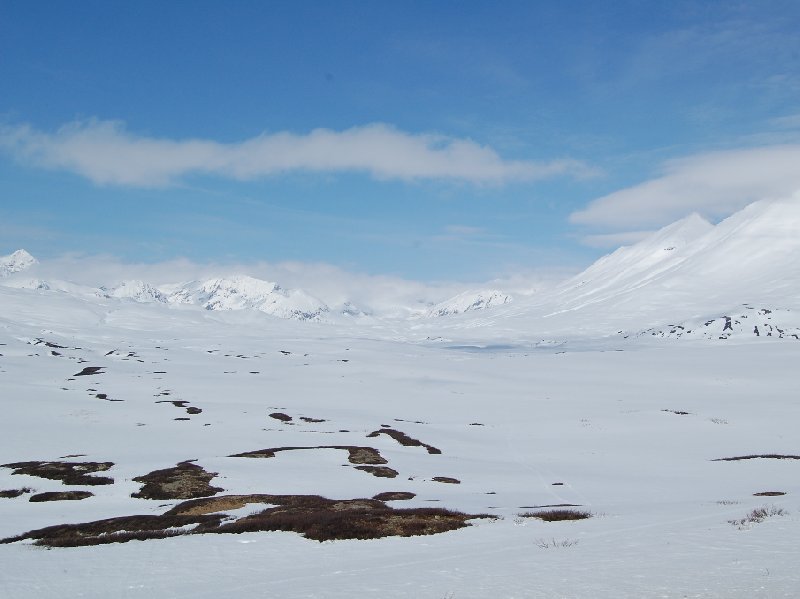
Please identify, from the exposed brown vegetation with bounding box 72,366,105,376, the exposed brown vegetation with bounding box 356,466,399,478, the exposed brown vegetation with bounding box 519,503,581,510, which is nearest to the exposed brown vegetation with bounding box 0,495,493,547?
the exposed brown vegetation with bounding box 519,503,581,510

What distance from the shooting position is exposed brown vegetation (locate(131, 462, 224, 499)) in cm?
3669

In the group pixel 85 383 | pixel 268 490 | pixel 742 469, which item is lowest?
pixel 742 469

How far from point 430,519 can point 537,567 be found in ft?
34.9

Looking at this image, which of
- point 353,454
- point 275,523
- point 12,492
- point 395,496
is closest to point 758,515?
point 275,523

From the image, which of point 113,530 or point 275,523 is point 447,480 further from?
point 113,530

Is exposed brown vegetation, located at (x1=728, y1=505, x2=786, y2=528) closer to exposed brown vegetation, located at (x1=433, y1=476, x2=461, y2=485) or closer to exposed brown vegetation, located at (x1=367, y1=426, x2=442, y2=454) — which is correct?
exposed brown vegetation, located at (x1=433, y1=476, x2=461, y2=485)

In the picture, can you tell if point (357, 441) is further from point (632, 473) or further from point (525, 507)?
point (525, 507)

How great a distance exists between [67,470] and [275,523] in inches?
1094

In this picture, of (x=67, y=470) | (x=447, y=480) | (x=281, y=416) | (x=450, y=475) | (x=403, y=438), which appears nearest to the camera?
(x=447, y=480)

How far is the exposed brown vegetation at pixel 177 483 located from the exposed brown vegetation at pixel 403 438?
23.2 m

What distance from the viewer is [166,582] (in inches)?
680

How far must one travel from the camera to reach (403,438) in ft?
210

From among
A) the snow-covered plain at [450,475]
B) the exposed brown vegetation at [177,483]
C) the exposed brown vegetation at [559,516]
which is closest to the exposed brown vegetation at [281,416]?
the snow-covered plain at [450,475]

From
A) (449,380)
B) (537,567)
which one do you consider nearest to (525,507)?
(537,567)
